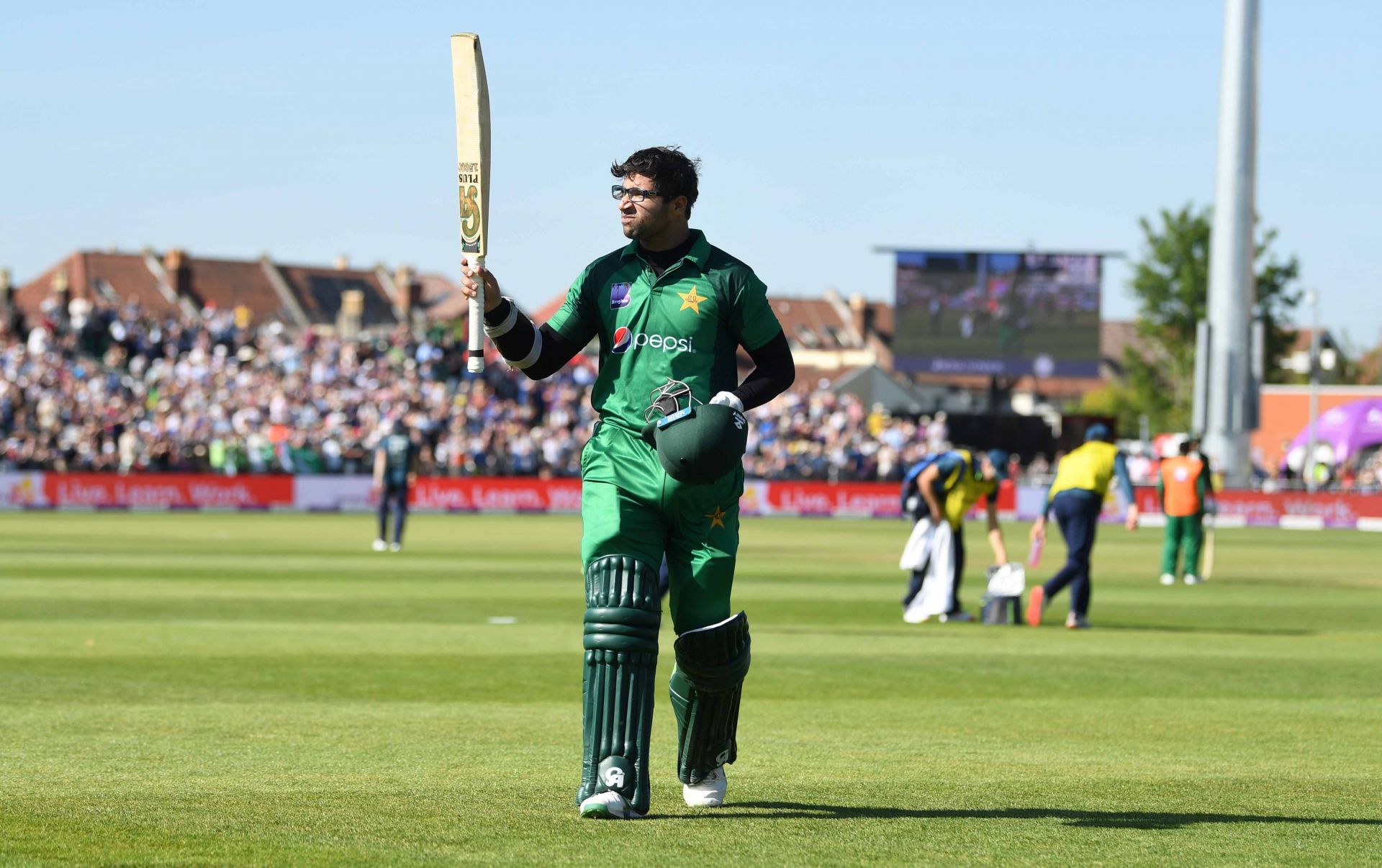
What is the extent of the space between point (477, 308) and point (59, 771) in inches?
102

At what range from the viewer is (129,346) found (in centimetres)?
5231

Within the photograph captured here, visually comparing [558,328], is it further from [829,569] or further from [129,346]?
[129,346]

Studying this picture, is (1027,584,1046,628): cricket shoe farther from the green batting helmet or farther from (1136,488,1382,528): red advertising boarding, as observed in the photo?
(1136,488,1382,528): red advertising boarding

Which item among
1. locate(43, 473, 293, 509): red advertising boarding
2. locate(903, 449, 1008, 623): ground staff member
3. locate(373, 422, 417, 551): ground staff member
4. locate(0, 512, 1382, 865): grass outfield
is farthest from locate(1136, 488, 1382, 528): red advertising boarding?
locate(903, 449, 1008, 623): ground staff member

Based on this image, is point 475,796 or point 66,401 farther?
point 66,401

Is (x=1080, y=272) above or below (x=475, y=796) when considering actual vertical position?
above

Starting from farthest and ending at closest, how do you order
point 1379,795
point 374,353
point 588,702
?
point 374,353
point 1379,795
point 588,702

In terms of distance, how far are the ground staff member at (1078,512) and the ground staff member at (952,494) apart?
610 mm

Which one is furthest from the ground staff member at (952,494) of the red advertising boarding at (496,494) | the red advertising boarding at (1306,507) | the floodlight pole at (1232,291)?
the red advertising boarding at (1306,507)

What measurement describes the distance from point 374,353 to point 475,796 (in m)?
48.9

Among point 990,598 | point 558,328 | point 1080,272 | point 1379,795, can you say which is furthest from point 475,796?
point 1080,272

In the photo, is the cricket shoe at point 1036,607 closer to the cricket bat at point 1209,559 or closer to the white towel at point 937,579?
the white towel at point 937,579

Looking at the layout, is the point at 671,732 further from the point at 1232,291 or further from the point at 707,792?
the point at 1232,291

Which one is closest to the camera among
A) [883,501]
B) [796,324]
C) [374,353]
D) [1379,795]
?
[1379,795]
